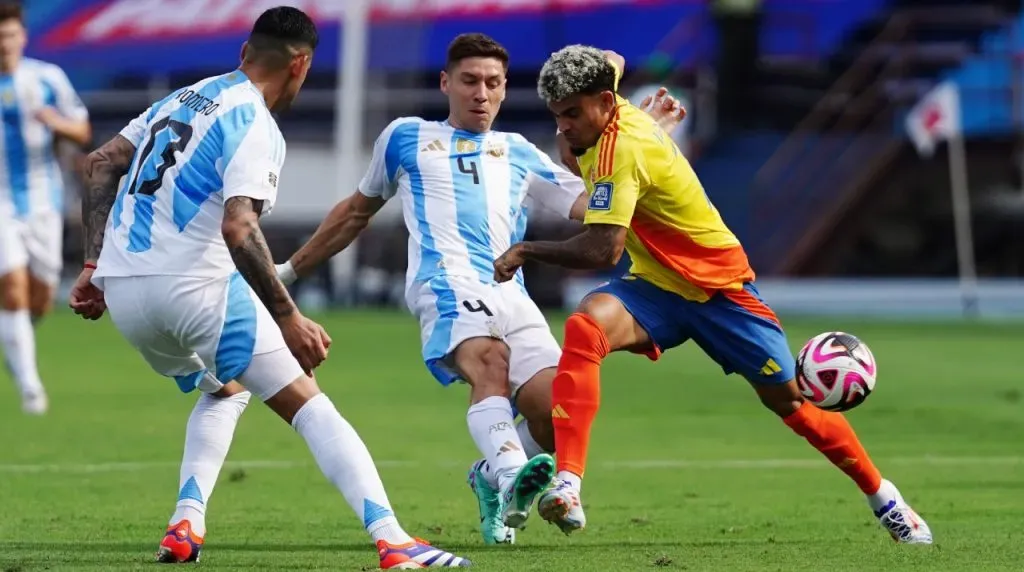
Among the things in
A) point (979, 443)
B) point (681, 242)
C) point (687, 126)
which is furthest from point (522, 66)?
point (681, 242)

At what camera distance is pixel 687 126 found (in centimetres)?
3275

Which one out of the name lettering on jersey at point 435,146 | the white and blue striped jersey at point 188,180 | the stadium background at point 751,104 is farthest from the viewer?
the stadium background at point 751,104

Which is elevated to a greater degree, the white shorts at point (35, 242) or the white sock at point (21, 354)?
the white shorts at point (35, 242)

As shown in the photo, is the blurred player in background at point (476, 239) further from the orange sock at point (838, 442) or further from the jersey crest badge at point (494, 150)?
the orange sock at point (838, 442)

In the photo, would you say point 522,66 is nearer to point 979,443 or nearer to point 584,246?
point 979,443

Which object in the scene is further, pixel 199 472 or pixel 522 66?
pixel 522 66

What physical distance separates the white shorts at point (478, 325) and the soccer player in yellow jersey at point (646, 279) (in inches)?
17.0

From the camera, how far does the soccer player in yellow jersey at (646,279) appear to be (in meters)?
7.19

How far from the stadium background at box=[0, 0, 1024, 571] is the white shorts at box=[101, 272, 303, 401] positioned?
74 cm

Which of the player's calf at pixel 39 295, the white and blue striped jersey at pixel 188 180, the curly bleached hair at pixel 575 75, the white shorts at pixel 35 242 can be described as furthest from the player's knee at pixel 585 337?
the player's calf at pixel 39 295

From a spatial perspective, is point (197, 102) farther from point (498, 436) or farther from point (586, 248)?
point (498, 436)

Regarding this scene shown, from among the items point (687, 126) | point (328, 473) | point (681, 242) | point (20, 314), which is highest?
point (681, 242)

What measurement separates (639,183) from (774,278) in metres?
24.0

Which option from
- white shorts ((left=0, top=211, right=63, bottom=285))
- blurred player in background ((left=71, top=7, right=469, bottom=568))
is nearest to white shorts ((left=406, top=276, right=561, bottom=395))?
blurred player in background ((left=71, top=7, right=469, bottom=568))
